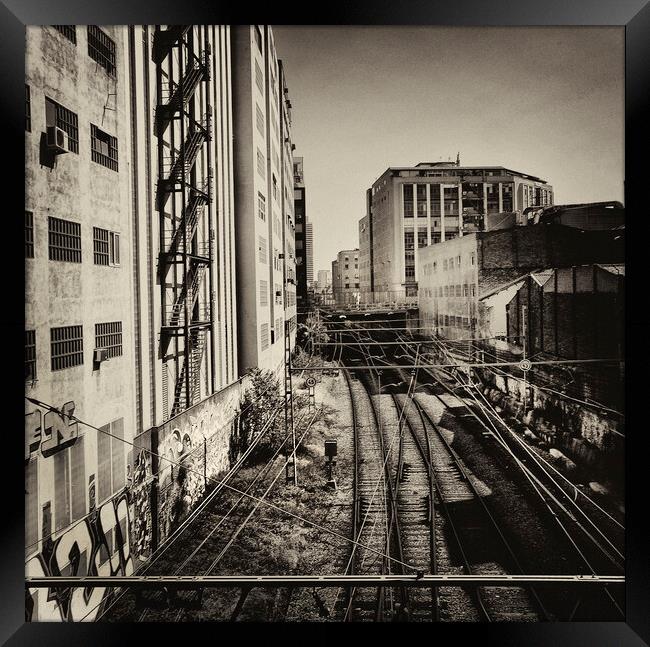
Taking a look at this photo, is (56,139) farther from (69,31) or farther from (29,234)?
(69,31)

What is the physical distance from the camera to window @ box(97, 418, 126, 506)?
3646 millimetres

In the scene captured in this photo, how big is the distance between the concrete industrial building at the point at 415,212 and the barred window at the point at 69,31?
2935mm

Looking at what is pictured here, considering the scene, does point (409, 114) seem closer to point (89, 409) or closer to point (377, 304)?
point (377, 304)

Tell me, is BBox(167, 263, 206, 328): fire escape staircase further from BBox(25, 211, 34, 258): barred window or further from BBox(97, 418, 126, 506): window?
BBox(25, 211, 34, 258): barred window

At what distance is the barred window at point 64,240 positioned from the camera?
3.46 meters

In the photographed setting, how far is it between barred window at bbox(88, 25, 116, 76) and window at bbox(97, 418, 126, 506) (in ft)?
10.2

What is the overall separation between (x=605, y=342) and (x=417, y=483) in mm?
2273

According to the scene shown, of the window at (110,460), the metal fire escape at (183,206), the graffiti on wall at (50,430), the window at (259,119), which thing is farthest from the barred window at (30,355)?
the window at (259,119)

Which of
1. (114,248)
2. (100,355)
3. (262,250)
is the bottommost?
(100,355)

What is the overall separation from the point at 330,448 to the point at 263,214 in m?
2.69

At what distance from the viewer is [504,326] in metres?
4.27

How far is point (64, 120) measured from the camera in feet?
11.3
